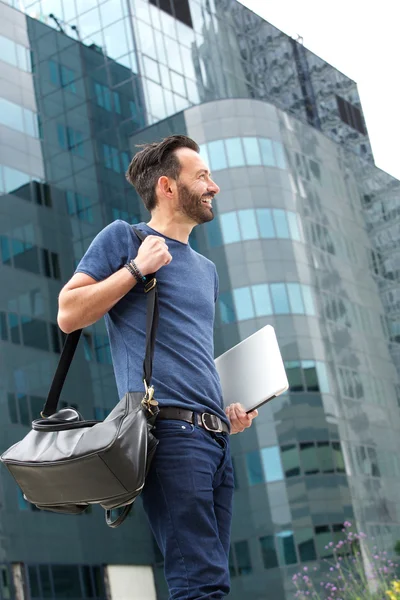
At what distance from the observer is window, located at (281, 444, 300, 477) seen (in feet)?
124

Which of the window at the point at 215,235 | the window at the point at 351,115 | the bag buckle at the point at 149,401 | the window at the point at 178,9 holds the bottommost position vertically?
the bag buckle at the point at 149,401

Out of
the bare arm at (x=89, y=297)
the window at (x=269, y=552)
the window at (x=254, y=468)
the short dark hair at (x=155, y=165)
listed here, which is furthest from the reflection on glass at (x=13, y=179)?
the bare arm at (x=89, y=297)

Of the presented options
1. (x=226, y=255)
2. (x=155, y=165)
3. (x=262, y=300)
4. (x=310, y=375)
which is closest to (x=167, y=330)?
(x=155, y=165)

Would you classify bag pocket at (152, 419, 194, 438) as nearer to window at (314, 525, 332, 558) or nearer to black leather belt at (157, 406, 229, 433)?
black leather belt at (157, 406, 229, 433)

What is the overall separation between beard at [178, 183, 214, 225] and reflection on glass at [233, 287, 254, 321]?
36.4 m

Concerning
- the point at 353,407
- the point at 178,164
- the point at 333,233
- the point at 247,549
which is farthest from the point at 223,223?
the point at 178,164

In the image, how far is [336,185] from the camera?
4694 centimetres

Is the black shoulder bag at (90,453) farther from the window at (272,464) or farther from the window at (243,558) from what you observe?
the window at (243,558)

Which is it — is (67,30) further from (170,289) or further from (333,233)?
(170,289)

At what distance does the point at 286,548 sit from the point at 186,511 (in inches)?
1395

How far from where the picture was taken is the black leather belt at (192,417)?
3164 millimetres

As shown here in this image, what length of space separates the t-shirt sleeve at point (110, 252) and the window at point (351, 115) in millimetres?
52373

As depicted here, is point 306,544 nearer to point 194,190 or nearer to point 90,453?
point 194,190

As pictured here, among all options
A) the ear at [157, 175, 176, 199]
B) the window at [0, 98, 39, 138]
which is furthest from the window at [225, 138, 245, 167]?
the ear at [157, 175, 176, 199]
